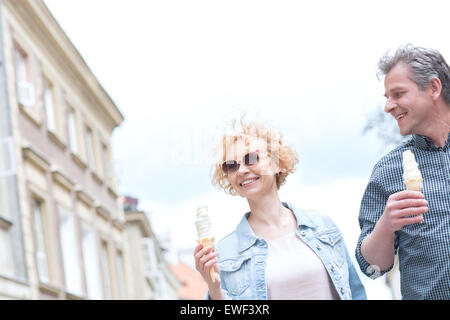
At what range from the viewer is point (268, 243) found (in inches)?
77.7


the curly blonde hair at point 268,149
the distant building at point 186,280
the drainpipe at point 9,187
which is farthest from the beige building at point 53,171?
the distant building at point 186,280

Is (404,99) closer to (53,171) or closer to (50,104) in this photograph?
(53,171)

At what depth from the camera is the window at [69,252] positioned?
1044 cm

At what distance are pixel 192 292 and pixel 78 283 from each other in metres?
20.5

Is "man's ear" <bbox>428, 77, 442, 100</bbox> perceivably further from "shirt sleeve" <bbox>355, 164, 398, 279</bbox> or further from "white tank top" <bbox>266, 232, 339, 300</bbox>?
"white tank top" <bbox>266, 232, 339, 300</bbox>

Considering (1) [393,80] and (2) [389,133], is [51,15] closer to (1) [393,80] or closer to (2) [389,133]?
(2) [389,133]

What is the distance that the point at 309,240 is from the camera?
1.95 metres

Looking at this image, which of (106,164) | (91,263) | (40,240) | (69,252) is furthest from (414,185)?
(106,164)

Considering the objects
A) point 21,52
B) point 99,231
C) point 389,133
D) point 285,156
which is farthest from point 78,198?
point 285,156

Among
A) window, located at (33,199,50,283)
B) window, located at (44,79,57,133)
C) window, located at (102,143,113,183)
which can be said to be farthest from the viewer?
window, located at (102,143,113,183)

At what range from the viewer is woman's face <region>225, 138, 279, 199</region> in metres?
1.97

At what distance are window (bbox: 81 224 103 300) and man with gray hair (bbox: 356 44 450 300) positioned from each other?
10.0 meters

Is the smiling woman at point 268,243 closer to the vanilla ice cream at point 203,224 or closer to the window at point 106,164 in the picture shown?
the vanilla ice cream at point 203,224

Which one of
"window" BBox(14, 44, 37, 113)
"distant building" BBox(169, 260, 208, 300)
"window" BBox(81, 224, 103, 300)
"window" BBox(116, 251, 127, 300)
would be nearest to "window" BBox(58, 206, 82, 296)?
"window" BBox(81, 224, 103, 300)
